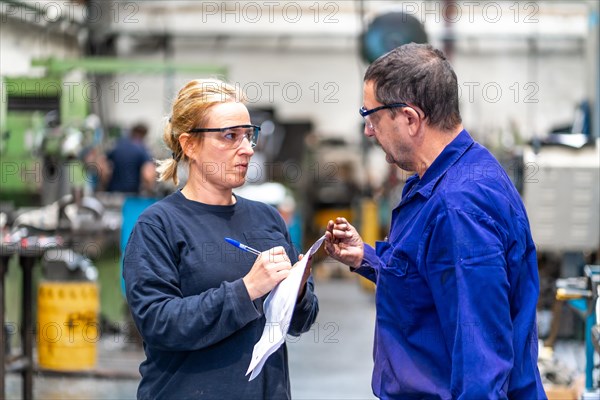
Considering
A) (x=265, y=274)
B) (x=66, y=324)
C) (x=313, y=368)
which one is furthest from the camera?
(x=313, y=368)

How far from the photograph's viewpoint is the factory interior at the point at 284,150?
524 centimetres

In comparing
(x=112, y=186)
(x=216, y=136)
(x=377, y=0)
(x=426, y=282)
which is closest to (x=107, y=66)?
(x=112, y=186)

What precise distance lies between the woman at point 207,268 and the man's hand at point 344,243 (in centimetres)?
9

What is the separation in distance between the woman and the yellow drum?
10.6ft

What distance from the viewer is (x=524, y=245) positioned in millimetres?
1723

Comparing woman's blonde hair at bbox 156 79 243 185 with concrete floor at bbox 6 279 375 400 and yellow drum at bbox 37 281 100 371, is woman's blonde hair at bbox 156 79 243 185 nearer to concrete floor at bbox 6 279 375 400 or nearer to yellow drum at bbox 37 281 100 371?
concrete floor at bbox 6 279 375 400

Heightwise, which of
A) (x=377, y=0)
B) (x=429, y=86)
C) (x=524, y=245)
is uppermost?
(x=377, y=0)

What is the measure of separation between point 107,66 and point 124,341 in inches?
135

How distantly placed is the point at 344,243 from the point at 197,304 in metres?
0.36

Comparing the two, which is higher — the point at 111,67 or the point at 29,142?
the point at 111,67

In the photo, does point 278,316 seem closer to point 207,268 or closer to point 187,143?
point 207,268

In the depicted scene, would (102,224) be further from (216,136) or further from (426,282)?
(426,282)

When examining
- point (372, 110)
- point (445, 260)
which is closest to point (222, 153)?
point (372, 110)

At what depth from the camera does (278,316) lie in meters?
1.98
